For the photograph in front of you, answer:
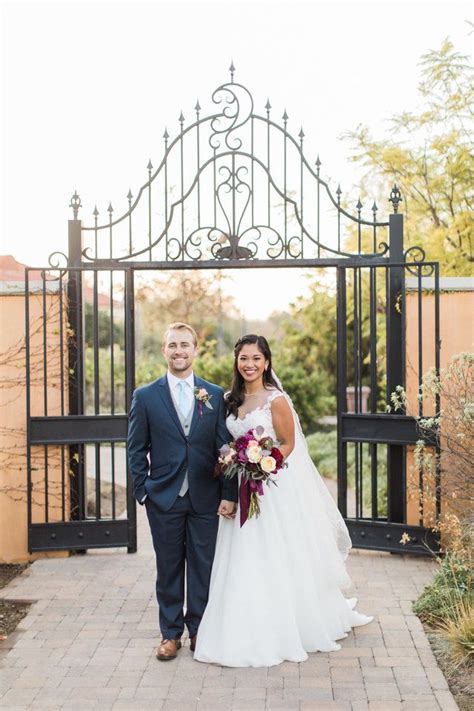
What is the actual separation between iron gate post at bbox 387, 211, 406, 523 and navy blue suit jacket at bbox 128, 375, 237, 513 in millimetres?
2624

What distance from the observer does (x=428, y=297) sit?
720 cm

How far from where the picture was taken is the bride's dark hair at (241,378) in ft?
16.3

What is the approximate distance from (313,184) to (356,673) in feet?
12.8

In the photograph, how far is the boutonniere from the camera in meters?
4.83

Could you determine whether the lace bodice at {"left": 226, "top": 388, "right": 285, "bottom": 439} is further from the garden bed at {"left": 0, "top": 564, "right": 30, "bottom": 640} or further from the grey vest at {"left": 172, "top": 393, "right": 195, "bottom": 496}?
the garden bed at {"left": 0, "top": 564, "right": 30, "bottom": 640}

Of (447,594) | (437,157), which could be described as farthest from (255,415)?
(437,157)

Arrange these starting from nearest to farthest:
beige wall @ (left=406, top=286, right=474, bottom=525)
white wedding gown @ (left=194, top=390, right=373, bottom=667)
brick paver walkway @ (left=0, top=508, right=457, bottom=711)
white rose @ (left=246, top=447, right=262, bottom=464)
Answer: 1. brick paver walkway @ (left=0, top=508, right=457, bottom=711)
2. white rose @ (left=246, top=447, right=262, bottom=464)
3. white wedding gown @ (left=194, top=390, right=373, bottom=667)
4. beige wall @ (left=406, top=286, right=474, bottom=525)

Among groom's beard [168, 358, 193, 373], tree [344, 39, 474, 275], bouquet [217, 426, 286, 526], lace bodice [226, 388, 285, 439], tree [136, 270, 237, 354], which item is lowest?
bouquet [217, 426, 286, 526]

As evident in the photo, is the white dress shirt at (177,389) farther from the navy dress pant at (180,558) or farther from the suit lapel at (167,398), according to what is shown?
the navy dress pant at (180,558)

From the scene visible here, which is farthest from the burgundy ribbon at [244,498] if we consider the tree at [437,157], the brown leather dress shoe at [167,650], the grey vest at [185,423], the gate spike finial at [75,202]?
the tree at [437,157]

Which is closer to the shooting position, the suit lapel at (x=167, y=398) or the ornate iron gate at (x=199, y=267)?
the suit lapel at (x=167, y=398)

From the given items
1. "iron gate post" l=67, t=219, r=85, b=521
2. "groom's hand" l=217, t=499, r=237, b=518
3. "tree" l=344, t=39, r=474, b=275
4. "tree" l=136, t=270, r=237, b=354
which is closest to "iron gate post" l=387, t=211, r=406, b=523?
"tree" l=344, t=39, r=474, b=275

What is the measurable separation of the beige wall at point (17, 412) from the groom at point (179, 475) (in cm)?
258

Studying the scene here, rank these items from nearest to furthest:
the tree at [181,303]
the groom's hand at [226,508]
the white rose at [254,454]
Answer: the white rose at [254,454]
the groom's hand at [226,508]
the tree at [181,303]
